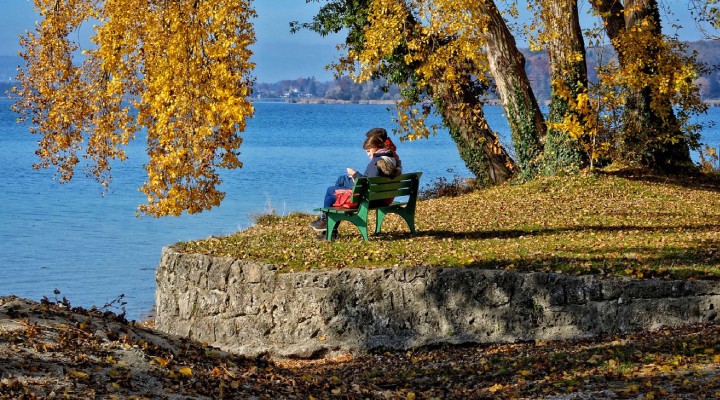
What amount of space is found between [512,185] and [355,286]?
1038cm

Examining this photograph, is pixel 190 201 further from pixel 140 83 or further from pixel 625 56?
pixel 625 56

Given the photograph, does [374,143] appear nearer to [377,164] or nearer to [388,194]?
[377,164]

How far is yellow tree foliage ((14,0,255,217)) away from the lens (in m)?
11.3

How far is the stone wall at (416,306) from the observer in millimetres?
9602

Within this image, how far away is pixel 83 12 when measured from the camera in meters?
13.6

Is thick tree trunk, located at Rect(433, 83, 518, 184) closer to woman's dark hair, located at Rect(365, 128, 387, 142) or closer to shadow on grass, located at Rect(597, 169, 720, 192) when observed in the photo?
shadow on grass, located at Rect(597, 169, 720, 192)

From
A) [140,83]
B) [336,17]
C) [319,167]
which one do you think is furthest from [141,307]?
[319,167]

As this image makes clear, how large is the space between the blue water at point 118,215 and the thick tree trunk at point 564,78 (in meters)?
6.91

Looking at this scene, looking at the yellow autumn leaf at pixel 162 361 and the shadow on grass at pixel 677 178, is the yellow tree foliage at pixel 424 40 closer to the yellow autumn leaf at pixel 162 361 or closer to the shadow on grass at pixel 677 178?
the shadow on grass at pixel 677 178

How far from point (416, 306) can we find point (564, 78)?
9808 millimetres

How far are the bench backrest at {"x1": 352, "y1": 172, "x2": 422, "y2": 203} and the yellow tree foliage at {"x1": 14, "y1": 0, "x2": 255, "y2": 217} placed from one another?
1.55 metres

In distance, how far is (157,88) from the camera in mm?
11961

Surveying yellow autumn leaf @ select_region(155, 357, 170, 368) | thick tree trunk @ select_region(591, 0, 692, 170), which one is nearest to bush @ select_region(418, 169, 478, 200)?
thick tree trunk @ select_region(591, 0, 692, 170)

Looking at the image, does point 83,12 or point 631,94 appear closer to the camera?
point 83,12
